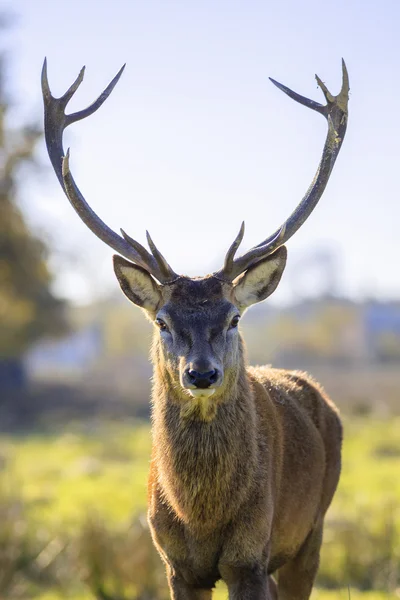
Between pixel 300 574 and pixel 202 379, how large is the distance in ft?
7.28

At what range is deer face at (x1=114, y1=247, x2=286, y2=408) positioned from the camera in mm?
5070

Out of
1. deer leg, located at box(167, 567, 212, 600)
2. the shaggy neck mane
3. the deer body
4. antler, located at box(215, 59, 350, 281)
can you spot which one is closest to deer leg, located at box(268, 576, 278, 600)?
the deer body

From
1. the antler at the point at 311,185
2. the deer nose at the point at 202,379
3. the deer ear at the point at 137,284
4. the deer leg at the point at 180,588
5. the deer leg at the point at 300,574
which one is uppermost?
the antler at the point at 311,185

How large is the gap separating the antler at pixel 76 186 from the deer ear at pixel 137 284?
95mm

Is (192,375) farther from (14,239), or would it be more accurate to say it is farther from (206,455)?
(14,239)

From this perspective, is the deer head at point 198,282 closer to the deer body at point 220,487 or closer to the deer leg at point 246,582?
the deer body at point 220,487

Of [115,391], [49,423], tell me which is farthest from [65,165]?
[115,391]

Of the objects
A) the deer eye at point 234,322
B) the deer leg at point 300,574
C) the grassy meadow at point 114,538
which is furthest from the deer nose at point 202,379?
the grassy meadow at point 114,538

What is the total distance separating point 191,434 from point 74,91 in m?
2.78

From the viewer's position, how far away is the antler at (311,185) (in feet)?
19.2

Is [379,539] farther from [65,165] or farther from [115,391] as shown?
[115,391]

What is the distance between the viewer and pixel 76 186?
6.17 metres

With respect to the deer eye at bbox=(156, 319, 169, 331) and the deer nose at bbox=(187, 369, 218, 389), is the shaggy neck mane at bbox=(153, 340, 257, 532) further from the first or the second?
the deer nose at bbox=(187, 369, 218, 389)

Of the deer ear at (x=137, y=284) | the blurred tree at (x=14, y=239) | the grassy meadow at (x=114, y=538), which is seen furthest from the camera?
the blurred tree at (x=14, y=239)
